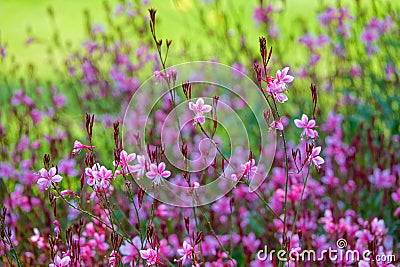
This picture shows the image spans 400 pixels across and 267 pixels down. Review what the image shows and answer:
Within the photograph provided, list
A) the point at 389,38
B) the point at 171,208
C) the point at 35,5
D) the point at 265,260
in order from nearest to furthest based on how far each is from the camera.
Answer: the point at 265,260 < the point at 171,208 < the point at 389,38 < the point at 35,5

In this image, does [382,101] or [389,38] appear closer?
[382,101]

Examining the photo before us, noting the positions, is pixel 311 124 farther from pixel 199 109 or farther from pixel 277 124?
pixel 199 109

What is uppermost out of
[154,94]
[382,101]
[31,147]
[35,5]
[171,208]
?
[35,5]

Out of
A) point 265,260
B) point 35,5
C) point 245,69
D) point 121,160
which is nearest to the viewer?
point 121,160

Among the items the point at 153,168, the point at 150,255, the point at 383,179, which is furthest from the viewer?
the point at 383,179

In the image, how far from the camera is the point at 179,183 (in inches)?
129

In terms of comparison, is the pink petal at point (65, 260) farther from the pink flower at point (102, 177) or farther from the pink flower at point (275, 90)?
the pink flower at point (275, 90)

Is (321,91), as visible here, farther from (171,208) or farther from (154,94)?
(171,208)

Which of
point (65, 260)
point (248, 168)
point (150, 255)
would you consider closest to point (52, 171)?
point (65, 260)

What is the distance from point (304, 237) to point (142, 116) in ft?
4.39

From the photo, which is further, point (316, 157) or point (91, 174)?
point (316, 157)

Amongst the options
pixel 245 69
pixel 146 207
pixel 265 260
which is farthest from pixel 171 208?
pixel 245 69

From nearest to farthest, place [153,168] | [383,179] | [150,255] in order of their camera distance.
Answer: [150,255] < [153,168] < [383,179]

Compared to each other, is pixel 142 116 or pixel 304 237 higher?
pixel 142 116
